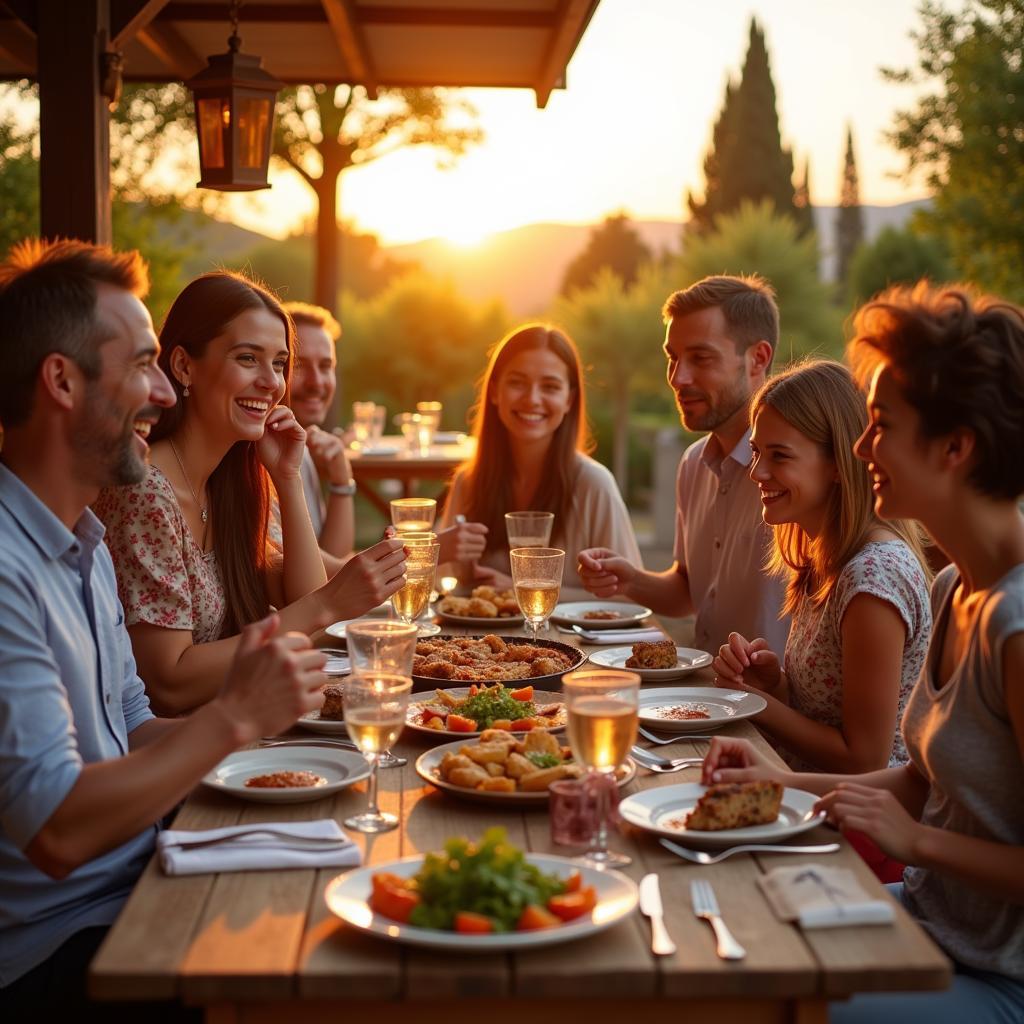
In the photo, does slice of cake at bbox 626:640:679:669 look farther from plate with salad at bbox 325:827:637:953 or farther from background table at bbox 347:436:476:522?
background table at bbox 347:436:476:522

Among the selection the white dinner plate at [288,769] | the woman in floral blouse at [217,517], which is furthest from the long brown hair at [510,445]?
the white dinner plate at [288,769]

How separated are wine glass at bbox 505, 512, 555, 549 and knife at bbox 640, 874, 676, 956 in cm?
181

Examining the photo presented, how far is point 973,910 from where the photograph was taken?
88.7 inches

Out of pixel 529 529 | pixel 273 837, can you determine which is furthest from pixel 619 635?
pixel 273 837

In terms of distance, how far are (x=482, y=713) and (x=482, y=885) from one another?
929mm

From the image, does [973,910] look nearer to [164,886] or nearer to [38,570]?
[164,886]

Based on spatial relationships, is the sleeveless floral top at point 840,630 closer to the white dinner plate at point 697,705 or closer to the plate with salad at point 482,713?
the white dinner plate at point 697,705

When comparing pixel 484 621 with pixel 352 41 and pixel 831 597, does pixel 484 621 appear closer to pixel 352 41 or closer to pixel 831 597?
pixel 831 597

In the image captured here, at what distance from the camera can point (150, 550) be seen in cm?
303

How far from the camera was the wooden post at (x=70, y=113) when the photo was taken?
14.9 feet

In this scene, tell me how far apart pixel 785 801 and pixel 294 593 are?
186cm

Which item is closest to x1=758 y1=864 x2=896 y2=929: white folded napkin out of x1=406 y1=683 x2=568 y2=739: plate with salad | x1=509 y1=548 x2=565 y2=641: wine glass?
x1=406 y1=683 x2=568 y2=739: plate with salad

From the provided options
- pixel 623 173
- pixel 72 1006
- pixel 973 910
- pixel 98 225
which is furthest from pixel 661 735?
pixel 623 173

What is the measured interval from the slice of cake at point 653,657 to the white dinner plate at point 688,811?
2.67 feet
